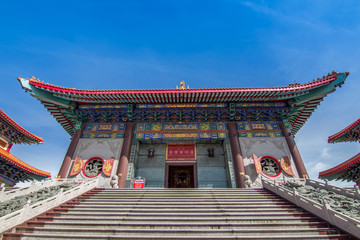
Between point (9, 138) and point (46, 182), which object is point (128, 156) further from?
point (9, 138)

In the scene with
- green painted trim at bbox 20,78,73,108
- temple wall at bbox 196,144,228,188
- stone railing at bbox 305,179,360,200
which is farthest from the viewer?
temple wall at bbox 196,144,228,188

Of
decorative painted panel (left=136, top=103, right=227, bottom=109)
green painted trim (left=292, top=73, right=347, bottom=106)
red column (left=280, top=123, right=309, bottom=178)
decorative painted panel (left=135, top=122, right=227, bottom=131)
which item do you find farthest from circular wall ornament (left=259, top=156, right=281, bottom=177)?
decorative painted panel (left=136, top=103, right=227, bottom=109)

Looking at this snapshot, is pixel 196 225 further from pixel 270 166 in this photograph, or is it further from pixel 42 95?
pixel 42 95

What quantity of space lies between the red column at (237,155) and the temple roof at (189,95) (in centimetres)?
199

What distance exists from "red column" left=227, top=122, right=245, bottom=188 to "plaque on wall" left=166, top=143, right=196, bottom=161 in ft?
8.64

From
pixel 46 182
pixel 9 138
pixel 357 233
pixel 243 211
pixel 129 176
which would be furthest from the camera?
pixel 9 138

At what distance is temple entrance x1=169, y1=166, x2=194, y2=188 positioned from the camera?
1244cm

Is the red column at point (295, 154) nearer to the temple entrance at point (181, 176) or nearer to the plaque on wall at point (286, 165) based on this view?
the plaque on wall at point (286, 165)

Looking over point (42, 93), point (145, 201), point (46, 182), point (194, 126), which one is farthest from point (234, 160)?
point (42, 93)

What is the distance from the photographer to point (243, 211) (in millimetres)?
5855

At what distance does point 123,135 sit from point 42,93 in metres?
5.40

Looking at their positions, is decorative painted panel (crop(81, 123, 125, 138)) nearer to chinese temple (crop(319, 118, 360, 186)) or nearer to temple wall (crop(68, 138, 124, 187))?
temple wall (crop(68, 138, 124, 187))

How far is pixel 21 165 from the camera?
1288cm

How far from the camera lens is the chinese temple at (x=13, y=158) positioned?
40.3 ft
